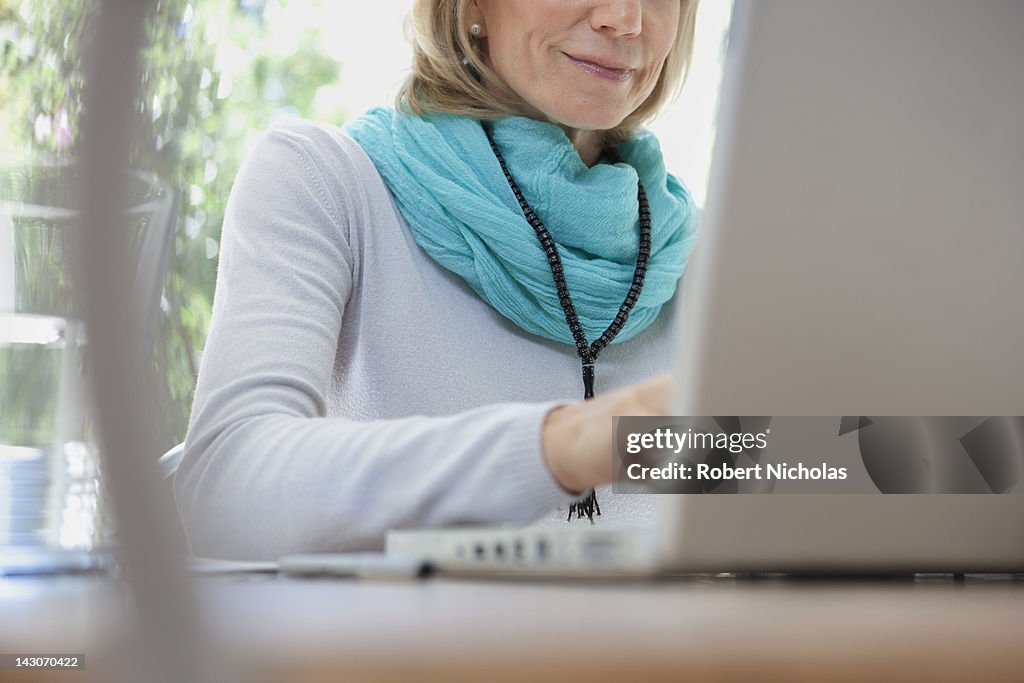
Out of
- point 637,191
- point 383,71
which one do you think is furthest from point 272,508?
point 383,71

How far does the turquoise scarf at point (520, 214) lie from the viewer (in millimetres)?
1088

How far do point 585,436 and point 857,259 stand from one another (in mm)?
208

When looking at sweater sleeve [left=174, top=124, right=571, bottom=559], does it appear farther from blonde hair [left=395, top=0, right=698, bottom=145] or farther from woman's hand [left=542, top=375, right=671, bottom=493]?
blonde hair [left=395, top=0, right=698, bottom=145]

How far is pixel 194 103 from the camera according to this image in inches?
120

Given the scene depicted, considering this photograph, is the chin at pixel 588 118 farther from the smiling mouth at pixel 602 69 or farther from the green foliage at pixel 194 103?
the green foliage at pixel 194 103

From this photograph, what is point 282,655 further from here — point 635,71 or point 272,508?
point 635,71

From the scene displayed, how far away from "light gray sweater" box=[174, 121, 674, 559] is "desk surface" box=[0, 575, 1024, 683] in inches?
9.9

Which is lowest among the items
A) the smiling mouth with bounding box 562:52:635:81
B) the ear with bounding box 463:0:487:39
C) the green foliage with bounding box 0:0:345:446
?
the smiling mouth with bounding box 562:52:635:81

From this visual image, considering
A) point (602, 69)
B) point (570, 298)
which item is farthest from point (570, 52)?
point (570, 298)

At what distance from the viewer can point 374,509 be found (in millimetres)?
583

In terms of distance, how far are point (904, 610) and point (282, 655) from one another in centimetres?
16

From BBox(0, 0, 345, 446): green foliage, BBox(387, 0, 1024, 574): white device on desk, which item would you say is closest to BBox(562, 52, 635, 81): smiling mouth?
BBox(0, 0, 345, 446): green foliage

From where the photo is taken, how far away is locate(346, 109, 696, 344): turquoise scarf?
109 cm

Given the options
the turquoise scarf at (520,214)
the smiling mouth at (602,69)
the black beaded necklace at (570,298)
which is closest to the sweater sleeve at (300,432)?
the turquoise scarf at (520,214)
